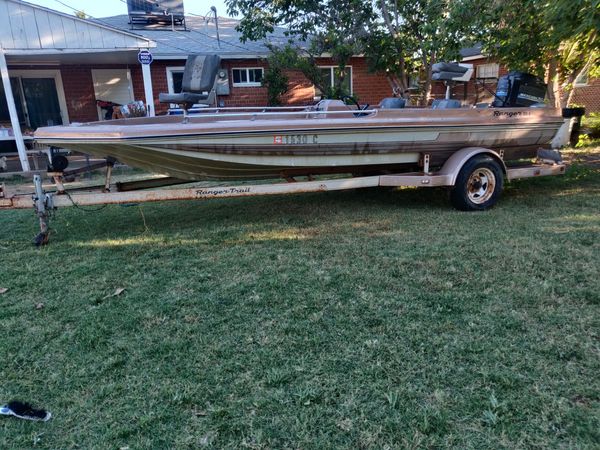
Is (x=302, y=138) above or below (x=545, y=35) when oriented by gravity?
below

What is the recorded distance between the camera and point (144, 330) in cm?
298

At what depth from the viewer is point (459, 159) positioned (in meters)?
5.34

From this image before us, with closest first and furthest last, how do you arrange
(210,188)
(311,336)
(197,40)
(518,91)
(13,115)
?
(311,336), (210,188), (518,91), (13,115), (197,40)

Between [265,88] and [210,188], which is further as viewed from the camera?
[265,88]

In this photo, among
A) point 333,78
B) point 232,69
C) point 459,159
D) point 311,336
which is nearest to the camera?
point 311,336

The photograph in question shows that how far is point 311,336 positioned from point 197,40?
14.5m

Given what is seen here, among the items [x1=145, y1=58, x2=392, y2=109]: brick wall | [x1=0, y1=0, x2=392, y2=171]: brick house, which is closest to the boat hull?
[x1=0, y1=0, x2=392, y2=171]: brick house

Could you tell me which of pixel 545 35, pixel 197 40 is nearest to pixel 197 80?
pixel 545 35

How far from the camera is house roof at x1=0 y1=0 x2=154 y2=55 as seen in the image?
9.53 meters

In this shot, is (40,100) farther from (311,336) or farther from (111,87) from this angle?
(311,336)

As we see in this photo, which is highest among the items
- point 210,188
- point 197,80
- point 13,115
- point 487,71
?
point 487,71

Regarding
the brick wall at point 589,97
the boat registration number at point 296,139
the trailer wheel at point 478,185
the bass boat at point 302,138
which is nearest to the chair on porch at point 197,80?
the bass boat at point 302,138

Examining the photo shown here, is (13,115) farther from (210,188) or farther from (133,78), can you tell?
(210,188)

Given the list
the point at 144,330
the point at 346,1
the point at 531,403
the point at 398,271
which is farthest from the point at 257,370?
the point at 346,1
